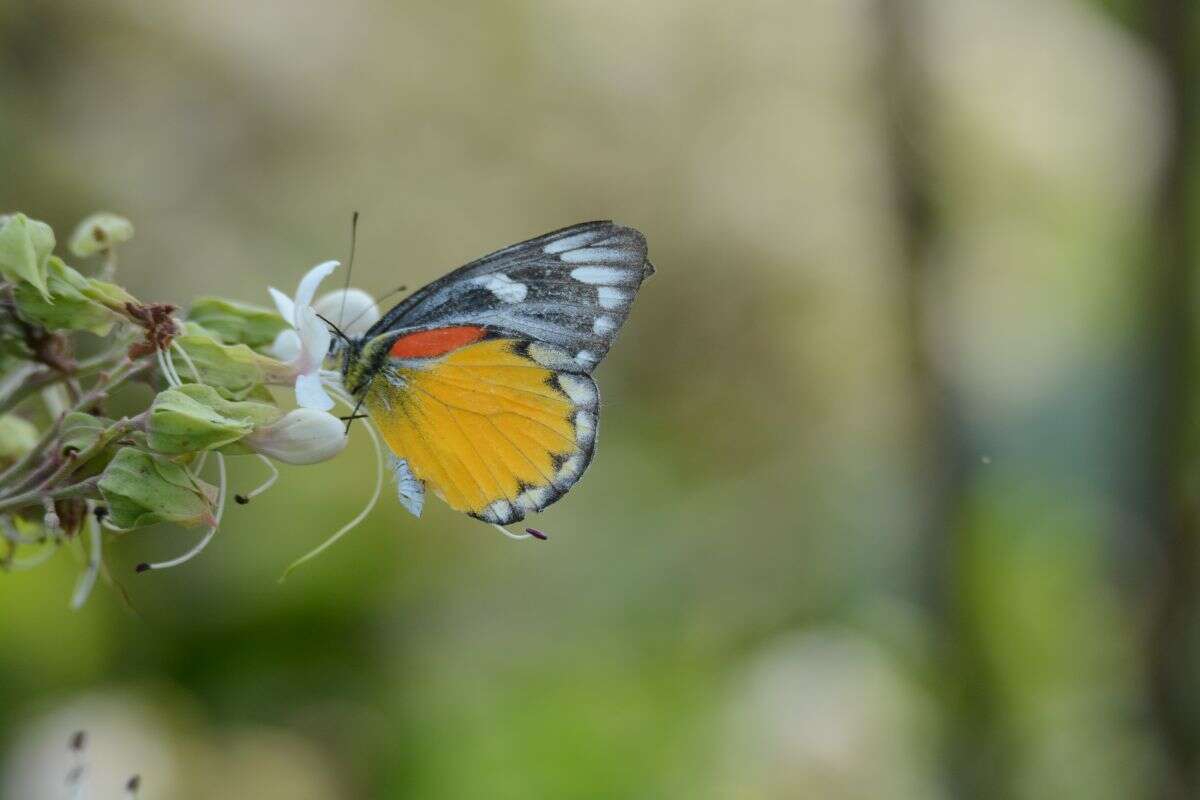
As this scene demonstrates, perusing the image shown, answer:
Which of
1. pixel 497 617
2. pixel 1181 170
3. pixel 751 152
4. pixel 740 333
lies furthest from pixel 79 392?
pixel 751 152

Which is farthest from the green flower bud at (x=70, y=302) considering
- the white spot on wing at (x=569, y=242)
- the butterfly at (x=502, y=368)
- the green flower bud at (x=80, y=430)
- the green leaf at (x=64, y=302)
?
the white spot on wing at (x=569, y=242)

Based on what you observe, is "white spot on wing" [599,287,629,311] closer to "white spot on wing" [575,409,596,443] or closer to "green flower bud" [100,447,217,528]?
"white spot on wing" [575,409,596,443]

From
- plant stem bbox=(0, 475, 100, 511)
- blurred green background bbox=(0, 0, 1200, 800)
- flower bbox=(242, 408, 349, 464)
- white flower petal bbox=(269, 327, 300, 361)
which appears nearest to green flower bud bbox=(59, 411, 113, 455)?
plant stem bbox=(0, 475, 100, 511)

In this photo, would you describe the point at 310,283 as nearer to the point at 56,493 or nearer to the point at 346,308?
the point at 346,308

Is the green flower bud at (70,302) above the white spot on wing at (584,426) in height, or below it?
above

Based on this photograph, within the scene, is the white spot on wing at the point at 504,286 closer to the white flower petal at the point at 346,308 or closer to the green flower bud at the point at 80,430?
the white flower petal at the point at 346,308

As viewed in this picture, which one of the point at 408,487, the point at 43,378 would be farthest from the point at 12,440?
the point at 408,487

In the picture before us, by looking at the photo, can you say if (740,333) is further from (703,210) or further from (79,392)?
(79,392)
